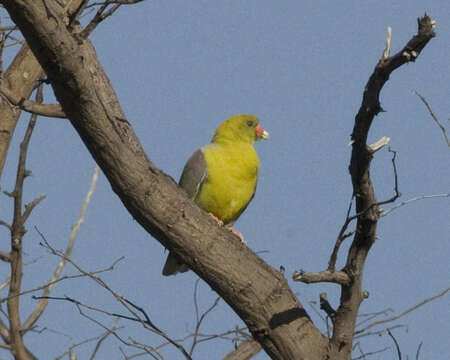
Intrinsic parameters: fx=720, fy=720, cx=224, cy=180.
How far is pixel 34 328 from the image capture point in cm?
494

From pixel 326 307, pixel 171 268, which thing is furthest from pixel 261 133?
pixel 326 307

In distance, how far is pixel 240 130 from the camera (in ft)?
20.2

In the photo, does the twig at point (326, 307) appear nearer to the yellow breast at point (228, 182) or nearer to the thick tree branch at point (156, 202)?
the thick tree branch at point (156, 202)

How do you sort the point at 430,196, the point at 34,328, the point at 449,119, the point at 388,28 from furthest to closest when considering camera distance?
the point at 34,328
the point at 449,119
the point at 430,196
the point at 388,28

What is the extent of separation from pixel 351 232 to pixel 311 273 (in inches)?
10.9

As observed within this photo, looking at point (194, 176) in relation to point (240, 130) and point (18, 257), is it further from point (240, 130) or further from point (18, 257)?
point (18, 257)

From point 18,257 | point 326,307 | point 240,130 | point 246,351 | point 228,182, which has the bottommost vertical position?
point 326,307

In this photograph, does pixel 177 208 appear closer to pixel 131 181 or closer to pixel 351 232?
pixel 131 181

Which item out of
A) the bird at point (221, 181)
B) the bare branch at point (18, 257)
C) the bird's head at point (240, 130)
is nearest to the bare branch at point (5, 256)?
the bare branch at point (18, 257)

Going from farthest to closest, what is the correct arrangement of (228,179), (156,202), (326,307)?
1. (228,179)
2. (326,307)
3. (156,202)

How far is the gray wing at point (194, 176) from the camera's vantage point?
5531 millimetres

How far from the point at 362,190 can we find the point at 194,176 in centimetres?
218

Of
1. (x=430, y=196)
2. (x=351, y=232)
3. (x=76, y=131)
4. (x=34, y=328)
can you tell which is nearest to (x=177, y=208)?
(x=76, y=131)

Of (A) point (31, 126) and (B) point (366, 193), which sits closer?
(B) point (366, 193)
